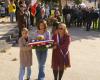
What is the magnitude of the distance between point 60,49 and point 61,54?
13 cm

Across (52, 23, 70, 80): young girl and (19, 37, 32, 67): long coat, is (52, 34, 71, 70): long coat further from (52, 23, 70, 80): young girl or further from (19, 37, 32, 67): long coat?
(19, 37, 32, 67): long coat

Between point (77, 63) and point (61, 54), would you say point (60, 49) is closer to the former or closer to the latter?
point (61, 54)

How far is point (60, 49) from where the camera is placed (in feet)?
30.6

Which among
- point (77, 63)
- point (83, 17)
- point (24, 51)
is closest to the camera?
point (24, 51)

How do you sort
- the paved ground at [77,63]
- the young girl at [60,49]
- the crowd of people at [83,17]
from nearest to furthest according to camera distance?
the young girl at [60,49] → the paved ground at [77,63] → the crowd of people at [83,17]

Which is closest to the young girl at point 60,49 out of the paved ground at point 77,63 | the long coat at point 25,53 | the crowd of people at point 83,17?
the long coat at point 25,53

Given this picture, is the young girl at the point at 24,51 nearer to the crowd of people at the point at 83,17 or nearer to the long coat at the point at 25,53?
the long coat at the point at 25,53

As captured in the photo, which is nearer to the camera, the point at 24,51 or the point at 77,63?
the point at 24,51

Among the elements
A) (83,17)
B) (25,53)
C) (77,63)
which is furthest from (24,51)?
(83,17)

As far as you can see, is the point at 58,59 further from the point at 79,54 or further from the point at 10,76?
the point at 79,54

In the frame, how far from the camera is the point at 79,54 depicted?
15.4 meters

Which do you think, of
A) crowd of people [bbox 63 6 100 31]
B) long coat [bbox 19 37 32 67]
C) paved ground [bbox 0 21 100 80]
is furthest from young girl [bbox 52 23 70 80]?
crowd of people [bbox 63 6 100 31]

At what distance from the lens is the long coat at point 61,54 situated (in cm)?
925

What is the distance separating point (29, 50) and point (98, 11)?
54.8 ft
